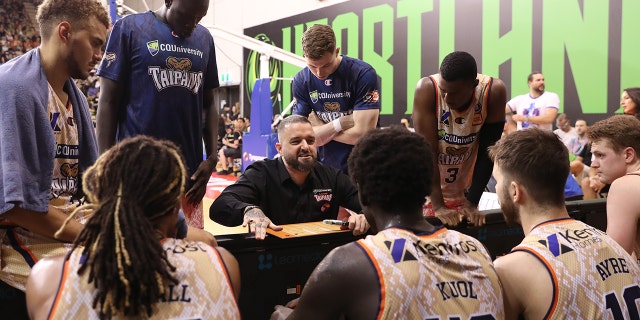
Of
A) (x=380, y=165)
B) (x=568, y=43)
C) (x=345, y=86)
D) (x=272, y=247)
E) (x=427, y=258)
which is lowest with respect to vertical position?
(x=272, y=247)

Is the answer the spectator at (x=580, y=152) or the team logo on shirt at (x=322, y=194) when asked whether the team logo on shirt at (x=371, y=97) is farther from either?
the spectator at (x=580, y=152)

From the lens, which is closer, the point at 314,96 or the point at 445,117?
the point at 445,117

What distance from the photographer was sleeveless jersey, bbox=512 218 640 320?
5.46ft

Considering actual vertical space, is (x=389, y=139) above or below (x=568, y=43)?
below

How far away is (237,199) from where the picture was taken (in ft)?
10.1

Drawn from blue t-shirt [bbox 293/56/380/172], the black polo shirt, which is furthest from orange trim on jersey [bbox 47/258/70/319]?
blue t-shirt [bbox 293/56/380/172]

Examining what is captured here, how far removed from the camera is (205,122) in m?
3.04

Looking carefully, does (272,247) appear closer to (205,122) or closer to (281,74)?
(205,122)

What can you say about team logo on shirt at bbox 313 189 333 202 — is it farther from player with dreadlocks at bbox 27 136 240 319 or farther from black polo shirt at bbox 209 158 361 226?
player with dreadlocks at bbox 27 136 240 319

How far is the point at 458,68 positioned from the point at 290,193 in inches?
46.1

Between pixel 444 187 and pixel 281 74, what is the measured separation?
1345 centimetres

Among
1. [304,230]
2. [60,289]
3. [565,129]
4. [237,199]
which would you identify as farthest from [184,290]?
[565,129]

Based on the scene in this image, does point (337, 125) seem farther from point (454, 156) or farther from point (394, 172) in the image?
point (394, 172)

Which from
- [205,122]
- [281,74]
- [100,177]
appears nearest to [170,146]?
[100,177]
